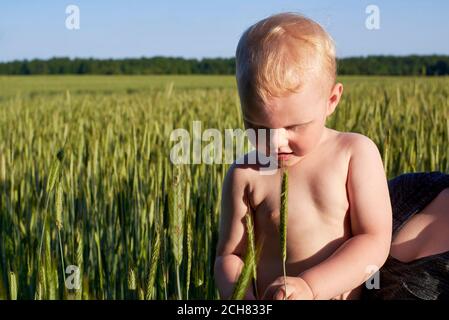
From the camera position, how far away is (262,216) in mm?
1036

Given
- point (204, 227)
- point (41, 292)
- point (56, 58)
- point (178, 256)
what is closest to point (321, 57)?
point (178, 256)

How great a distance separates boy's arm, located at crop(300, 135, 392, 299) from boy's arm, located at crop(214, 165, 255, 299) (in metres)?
0.12

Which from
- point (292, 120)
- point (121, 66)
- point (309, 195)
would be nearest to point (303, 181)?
point (309, 195)

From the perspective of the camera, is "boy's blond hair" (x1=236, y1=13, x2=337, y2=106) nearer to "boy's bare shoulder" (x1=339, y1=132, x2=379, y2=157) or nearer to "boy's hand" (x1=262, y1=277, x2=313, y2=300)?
"boy's bare shoulder" (x1=339, y1=132, x2=379, y2=157)

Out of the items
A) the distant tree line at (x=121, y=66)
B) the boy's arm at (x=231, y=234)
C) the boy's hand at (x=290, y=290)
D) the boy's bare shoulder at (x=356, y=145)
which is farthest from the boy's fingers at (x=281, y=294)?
the distant tree line at (x=121, y=66)

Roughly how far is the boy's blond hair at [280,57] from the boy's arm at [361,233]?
129 millimetres

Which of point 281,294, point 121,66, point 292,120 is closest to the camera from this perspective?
point 281,294

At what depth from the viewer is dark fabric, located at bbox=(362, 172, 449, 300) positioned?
0.98m

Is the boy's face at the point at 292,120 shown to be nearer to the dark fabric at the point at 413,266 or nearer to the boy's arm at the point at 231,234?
the boy's arm at the point at 231,234

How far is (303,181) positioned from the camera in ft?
3.38

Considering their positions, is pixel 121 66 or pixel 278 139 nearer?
pixel 278 139

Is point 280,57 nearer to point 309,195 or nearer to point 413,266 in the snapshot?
point 309,195

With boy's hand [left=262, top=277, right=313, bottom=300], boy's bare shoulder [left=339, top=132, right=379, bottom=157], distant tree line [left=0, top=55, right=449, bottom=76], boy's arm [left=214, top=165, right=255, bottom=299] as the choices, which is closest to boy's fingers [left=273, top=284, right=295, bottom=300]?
boy's hand [left=262, top=277, right=313, bottom=300]

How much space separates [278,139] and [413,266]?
0.87ft
